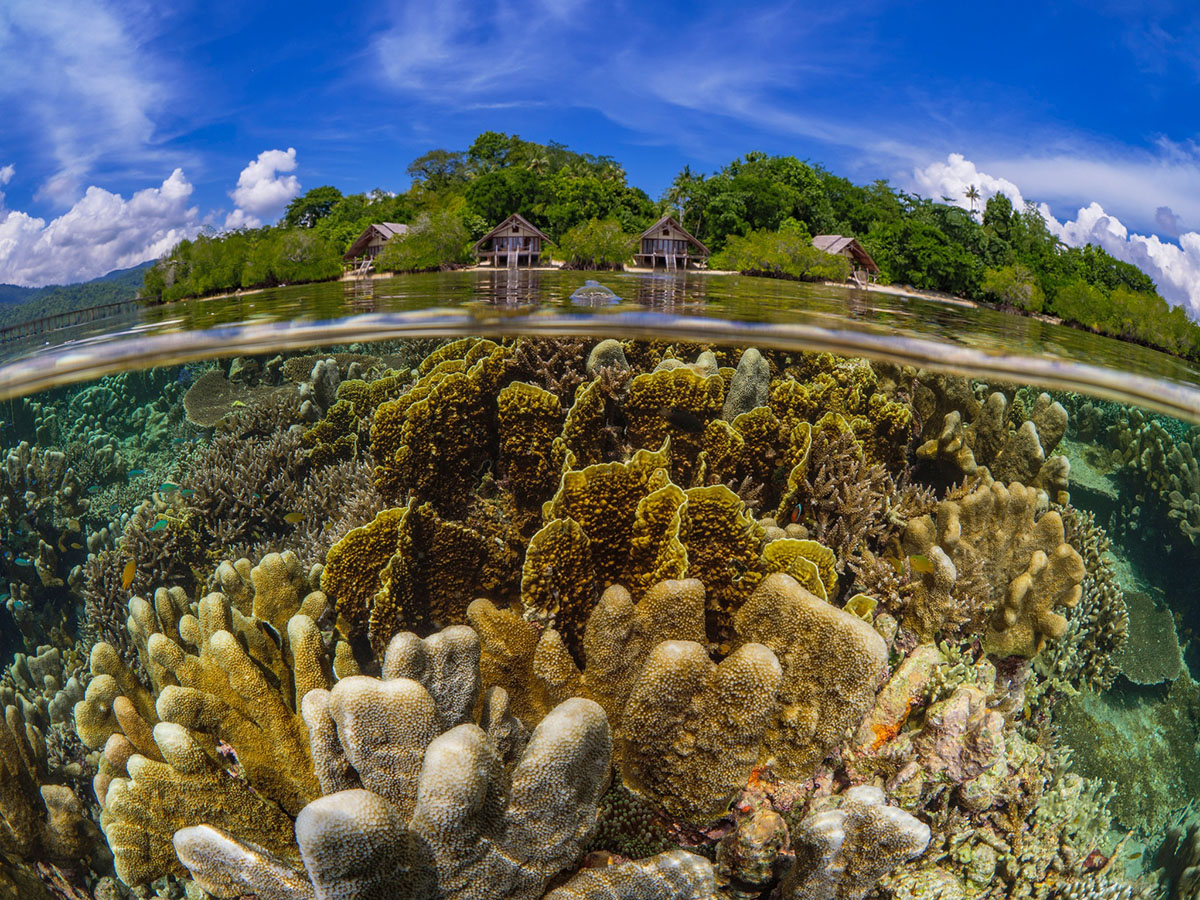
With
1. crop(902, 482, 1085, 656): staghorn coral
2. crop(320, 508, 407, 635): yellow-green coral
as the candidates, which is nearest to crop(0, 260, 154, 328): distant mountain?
crop(320, 508, 407, 635): yellow-green coral

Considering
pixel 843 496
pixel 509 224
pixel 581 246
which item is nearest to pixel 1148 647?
pixel 843 496

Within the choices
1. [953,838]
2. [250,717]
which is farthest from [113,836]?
[953,838]

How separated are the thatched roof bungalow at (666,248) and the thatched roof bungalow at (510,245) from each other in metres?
3.90

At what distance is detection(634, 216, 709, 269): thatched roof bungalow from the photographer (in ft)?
51.4

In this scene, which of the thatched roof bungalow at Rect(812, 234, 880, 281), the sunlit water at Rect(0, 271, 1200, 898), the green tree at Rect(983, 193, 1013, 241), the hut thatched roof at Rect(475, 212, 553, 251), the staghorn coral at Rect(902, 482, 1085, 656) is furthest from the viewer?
the thatched roof bungalow at Rect(812, 234, 880, 281)

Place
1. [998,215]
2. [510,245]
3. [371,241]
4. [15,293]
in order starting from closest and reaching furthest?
1. [15,293]
2. [371,241]
3. [510,245]
4. [998,215]

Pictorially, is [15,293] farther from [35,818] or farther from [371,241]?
[35,818]

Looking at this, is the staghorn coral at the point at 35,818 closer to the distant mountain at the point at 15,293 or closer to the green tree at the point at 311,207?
the distant mountain at the point at 15,293

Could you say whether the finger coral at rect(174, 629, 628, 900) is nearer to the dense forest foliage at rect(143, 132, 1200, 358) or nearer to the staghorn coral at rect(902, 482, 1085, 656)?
the staghorn coral at rect(902, 482, 1085, 656)

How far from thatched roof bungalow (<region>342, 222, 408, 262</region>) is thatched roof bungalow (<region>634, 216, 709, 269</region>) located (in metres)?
6.91

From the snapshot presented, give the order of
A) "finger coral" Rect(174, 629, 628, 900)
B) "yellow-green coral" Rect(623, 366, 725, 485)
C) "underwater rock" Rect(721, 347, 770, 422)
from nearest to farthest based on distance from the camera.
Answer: "finger coral" Rect(174, 629, 628, 900), "yellow-green coral" Rect(623, 366, 725, 485), "underwater rock" Rect(721, 347, 770, 422)

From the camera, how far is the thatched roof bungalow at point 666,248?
51.4 feet

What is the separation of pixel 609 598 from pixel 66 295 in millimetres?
7886

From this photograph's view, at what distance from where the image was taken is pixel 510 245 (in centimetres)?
1167
